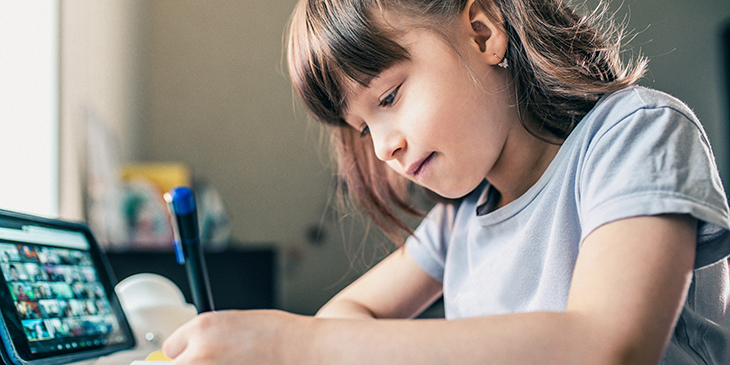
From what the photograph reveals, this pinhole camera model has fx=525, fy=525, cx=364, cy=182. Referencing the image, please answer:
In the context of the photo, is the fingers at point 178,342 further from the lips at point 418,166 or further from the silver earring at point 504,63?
the silver earring at point 504,63

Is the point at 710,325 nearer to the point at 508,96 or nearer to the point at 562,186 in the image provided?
the point at 562,186

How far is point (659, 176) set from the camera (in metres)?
0.35

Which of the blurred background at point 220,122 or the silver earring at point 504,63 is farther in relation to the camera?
the blurred background at point 220,122

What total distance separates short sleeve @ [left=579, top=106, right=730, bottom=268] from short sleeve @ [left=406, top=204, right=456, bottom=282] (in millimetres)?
330

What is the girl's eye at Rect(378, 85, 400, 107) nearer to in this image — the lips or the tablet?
the lips

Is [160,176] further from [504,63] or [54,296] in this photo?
[504,63]

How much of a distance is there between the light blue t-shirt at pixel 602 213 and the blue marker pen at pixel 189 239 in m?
0.27

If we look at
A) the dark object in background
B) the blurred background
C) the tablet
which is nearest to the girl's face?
the tablet

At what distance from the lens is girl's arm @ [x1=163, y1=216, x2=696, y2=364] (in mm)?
288

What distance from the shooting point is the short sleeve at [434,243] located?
0.73 metres

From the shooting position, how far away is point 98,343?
502mm

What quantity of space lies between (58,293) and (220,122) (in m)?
1.81

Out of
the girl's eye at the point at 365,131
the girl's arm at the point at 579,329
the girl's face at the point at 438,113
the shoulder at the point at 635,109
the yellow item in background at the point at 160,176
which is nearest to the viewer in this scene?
the girl's arm at the point at 579,329

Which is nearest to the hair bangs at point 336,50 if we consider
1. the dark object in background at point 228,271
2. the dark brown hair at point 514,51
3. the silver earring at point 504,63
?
the dark brown hair at point 514,51
